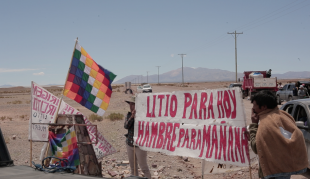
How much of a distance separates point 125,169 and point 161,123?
343 centimetres

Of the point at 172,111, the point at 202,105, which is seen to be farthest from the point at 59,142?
the point at 202,105

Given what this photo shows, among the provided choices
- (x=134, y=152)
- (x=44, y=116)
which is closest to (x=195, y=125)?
(x=134, y=152)

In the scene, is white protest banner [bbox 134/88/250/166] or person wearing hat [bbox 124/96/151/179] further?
person wearing hat [bbox 124/96/151/179]

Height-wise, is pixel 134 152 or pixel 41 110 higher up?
pixel 41 110

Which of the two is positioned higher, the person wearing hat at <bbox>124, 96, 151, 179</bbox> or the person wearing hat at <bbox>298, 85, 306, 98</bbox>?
the person wearing hat at <bbox>298, 85, 306, 98</bbox>

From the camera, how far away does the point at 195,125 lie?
508 centimetres

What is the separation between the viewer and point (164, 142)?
540 cm

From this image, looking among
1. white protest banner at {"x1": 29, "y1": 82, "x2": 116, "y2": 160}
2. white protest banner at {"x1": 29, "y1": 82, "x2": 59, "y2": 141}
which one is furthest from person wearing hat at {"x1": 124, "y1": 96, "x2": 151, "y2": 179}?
white protest banner at {"x1": 29, "y1": 82, "x2": 59, "y2": 141}

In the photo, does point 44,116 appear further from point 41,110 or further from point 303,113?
point 303,113

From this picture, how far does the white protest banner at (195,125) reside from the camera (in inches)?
181

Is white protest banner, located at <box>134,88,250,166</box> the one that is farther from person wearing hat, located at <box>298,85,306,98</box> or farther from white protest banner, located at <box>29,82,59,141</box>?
person wearing hat, located at <box>298,85,306,98</box>

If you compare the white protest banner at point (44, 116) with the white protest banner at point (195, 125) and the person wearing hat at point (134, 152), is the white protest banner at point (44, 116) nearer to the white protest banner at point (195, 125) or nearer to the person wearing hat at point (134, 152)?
the person wearing hat at point (134, 152)

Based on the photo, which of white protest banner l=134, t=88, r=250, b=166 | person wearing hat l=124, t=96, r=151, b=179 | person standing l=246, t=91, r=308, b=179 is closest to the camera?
person standing l=246, t=91, r=308, b=179

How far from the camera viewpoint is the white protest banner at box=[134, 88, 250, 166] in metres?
4.61
